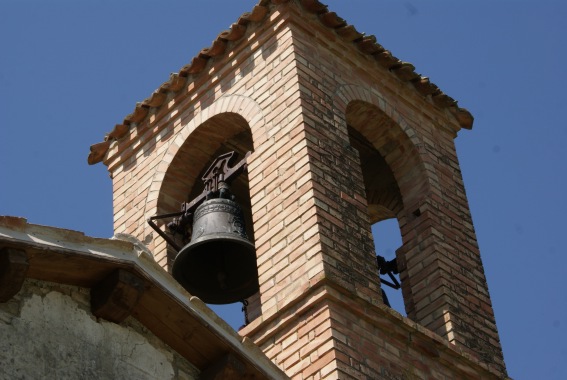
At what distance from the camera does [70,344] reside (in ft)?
24.4

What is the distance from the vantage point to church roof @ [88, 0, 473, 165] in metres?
12.7

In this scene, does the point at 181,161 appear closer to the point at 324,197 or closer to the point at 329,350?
Answer: the point at 324,197

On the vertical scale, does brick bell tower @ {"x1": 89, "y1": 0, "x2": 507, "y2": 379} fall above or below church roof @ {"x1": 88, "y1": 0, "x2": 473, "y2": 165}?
below

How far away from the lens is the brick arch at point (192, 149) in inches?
495

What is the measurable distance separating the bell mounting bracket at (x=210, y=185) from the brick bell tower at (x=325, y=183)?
148mm

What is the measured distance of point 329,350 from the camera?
10.0 m

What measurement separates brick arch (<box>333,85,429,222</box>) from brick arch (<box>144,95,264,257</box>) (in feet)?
2.84

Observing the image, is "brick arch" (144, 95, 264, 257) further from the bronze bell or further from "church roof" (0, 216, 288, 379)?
"church roof" (0, 216, 288, 379)

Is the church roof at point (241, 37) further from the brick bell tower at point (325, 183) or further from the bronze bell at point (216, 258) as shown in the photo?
the bronze bell at point (216, 258)

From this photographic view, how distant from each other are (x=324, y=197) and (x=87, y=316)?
3767 millimetres

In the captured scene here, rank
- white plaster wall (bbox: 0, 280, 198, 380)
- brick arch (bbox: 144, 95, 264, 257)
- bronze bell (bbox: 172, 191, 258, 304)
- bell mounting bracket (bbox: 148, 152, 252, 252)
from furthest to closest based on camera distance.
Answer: brick arch (bbox: 144, 95, 264, 257), bell mounting bracket (bbox: 148, 152, 252, 252), bronze bell (bbox: 172, 191, 258, 304), white plaster wall (bbox: 0, 280, 198, 380)

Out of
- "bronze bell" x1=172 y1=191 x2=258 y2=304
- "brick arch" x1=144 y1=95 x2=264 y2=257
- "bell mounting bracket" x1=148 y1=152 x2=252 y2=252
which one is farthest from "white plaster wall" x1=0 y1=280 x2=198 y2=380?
"brick arch" x1=144 y1=95 x2=264 y2=257

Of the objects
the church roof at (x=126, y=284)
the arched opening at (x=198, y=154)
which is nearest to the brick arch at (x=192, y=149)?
the arched opening at (x=198, y=154)

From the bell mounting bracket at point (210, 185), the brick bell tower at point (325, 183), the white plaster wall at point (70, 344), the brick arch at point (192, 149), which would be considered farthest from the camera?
the brick arch at point (192, 149)
